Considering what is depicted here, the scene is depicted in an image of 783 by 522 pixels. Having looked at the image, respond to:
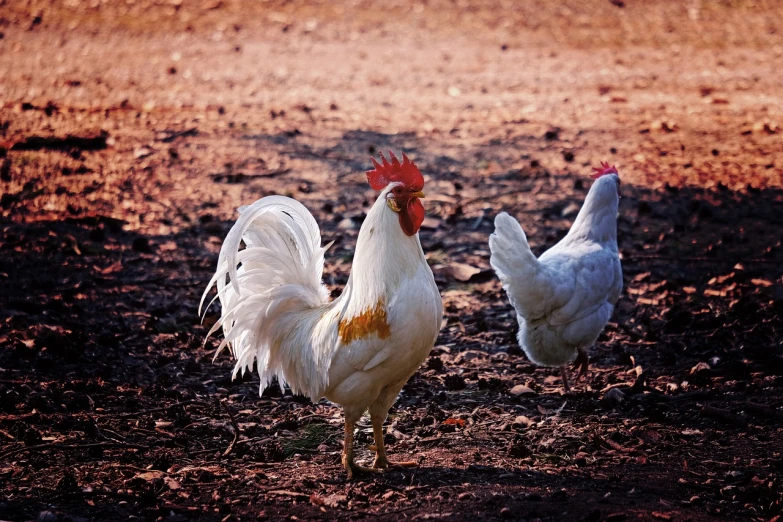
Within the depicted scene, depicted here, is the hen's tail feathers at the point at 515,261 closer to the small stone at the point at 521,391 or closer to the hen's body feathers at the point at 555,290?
the hen's body feathers at the point at 555,290

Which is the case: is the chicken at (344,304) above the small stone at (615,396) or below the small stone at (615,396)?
above

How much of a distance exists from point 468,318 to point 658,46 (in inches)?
471

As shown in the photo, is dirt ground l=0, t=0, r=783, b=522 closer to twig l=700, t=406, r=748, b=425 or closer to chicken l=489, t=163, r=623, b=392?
twig l=700, t=406, r=748, b=425

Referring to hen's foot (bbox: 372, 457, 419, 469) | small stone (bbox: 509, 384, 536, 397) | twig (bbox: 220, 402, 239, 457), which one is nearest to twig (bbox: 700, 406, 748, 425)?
small stone (bbox: 509, 384, 536, 397)

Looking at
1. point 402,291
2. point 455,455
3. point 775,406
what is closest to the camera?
point 402,291

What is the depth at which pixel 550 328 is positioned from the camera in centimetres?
682

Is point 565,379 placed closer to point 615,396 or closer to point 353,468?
point 615,396

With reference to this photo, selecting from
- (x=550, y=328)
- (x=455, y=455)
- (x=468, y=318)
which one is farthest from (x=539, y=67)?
(x=455, y=455)

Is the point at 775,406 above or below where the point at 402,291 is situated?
below

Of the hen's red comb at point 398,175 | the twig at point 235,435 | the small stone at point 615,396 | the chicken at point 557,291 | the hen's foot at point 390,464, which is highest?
the hen's red comb at point 398,175

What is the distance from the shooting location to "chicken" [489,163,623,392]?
21.4 feet

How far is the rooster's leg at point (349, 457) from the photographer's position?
554 centimetres

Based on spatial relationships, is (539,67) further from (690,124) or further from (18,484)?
(18,484)

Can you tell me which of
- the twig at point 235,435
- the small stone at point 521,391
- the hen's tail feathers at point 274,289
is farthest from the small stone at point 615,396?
the twig at point 235,435
